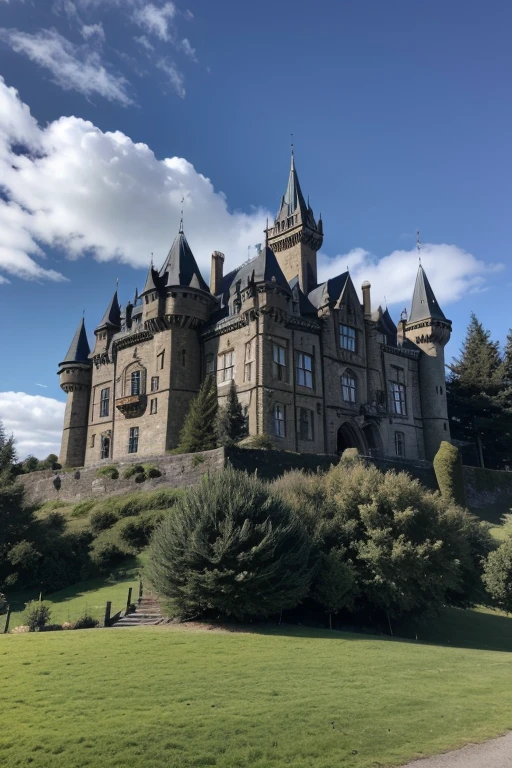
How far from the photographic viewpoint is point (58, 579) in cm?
2695

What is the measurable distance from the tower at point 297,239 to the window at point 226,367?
11.9m

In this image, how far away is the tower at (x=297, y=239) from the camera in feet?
175

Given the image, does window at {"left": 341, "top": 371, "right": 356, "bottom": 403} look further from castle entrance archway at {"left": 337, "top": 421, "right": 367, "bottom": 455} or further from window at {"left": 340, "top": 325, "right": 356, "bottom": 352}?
window at {"left": 340, "top": 325, "right": 356, "bottom": 352}

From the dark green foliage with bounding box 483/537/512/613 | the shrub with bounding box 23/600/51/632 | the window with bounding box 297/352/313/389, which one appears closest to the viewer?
the shrub with bounding box 23/600/51/632

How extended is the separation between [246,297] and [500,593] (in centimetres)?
2615

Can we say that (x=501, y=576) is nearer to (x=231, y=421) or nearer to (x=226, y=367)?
(x=231, y=421)

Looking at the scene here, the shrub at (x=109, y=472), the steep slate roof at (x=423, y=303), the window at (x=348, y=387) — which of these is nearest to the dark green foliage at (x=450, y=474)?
the window at (x=348, y=387)

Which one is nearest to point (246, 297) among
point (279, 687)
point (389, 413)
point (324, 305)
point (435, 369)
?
point (324, 305)

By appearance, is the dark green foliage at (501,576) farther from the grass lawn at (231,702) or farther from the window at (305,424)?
the window at (305,424)

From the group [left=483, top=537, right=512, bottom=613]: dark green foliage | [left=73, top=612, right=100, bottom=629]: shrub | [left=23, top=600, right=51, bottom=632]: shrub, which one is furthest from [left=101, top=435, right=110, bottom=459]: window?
[left=483, top=537, right=512, bottom=613]: dark green foliage

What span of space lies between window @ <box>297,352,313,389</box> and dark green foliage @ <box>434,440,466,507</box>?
10865 mm

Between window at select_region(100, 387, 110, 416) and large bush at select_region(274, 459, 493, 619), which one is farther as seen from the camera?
window at select_region(100, 387, 110, 416)

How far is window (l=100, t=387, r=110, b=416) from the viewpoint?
168 feet

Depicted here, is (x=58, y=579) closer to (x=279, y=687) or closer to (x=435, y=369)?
(x=279, y=687)
